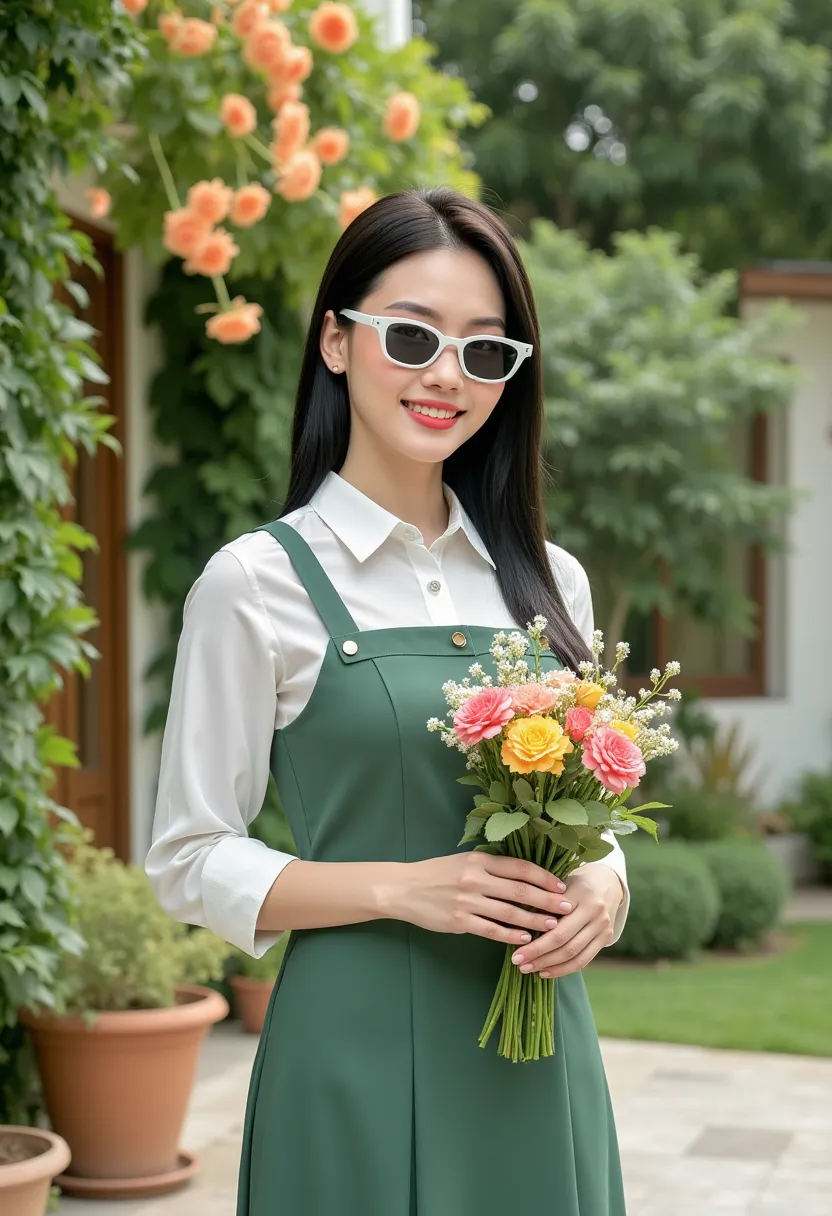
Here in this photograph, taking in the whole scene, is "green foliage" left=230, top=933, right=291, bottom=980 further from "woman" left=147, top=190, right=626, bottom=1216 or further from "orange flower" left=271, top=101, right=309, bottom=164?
"woman" left=147, top=190, right=626, bottom=1216

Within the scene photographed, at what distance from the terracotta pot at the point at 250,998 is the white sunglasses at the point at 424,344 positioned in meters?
4.23

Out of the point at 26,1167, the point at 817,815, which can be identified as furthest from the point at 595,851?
the point at 817,815

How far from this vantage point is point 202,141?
15.5 feet

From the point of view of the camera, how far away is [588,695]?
5.63 ft

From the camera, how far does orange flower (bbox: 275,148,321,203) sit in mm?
4578

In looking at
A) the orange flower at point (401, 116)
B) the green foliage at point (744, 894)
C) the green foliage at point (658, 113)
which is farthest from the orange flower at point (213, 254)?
the green foliage at point (658, 113)

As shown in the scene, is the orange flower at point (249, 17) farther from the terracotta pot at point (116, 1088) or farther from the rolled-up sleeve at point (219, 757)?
the rolled-up sleeve at point (219, 757)

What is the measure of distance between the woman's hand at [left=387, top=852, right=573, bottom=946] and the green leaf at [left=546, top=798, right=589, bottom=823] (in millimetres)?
77

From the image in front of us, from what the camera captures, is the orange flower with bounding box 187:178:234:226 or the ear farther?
the orange flower with bounding box 187:178:234:226

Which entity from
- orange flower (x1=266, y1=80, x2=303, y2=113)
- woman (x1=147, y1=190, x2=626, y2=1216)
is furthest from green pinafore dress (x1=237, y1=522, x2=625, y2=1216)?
orange flower (x1=266, y1=80, x2=303, y2=113)

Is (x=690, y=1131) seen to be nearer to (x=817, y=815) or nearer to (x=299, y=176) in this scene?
(x=299, y=176)

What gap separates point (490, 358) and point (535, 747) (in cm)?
52

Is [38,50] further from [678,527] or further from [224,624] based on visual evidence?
[678,527]

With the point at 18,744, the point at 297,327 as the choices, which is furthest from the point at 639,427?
the point at 18,744
